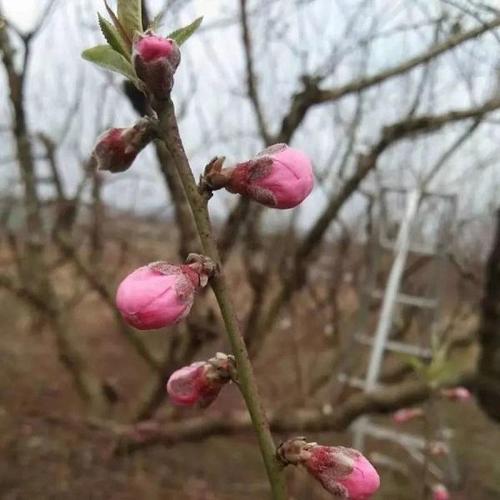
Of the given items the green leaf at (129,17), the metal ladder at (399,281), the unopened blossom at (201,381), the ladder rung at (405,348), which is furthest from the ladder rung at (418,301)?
the green leaf at (129,17)

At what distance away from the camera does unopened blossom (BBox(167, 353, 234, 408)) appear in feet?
2.48

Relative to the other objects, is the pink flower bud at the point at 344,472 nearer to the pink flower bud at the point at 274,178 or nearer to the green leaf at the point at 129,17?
the pink flower bud at the point at 274,178

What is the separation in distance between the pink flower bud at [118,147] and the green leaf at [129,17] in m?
0.08

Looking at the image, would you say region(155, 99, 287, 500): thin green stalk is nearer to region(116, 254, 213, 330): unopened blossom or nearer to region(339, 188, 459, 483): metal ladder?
region(116, 254, 213, 330): unopened blossom

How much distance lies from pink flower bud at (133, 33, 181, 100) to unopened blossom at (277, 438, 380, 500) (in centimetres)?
30

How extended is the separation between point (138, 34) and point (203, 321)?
122 inches

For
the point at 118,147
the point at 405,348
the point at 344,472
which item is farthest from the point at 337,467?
the point at 405,348

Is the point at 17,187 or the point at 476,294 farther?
the point at 476,294

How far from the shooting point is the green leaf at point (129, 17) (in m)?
0.70

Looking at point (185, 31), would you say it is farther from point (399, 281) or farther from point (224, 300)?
point (399, 281)

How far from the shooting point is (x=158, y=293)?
25.0 inches

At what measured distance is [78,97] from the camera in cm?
502

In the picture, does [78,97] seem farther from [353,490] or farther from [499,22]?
[353,490]

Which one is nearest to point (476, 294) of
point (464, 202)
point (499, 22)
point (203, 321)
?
point (464, 202)
